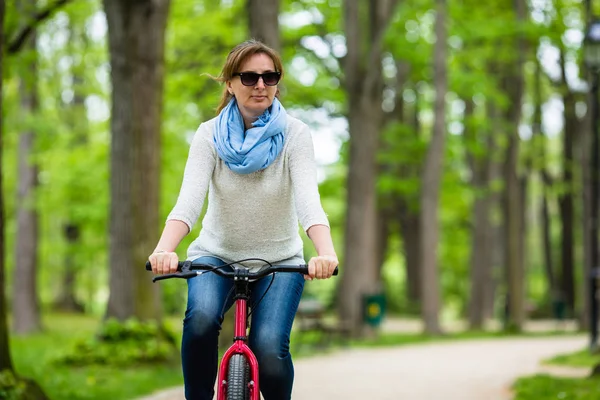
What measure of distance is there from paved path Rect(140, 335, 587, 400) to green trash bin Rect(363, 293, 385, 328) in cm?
125

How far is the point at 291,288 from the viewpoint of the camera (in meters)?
4.09

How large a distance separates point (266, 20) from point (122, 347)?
17.3ft

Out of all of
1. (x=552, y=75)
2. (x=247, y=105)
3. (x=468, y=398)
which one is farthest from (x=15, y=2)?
(x=552, y=75)

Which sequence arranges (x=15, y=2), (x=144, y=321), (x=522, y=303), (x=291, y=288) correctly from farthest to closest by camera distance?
(x=522, y=303)
(x=144, y=321)
(x=15, y=2)
(x=291, y=288)

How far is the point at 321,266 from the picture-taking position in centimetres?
383

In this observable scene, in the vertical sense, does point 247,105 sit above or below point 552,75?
below

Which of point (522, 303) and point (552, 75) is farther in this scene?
point (552, 75)

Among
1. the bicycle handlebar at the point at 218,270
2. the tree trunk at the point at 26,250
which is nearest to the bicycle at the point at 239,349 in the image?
the bicycle handlebar at the point at 218,270

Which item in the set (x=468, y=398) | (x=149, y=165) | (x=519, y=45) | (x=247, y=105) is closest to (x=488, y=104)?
(x=519, y=45)

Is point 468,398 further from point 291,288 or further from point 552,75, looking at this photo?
point 552,75

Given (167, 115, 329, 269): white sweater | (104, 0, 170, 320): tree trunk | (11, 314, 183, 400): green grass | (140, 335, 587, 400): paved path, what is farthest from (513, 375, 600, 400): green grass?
(167, 115, 329, 269): white sweater

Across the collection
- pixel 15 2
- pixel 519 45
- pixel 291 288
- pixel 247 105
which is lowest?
pixel 291 288

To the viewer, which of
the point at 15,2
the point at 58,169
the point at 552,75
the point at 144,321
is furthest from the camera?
the point at 552,75

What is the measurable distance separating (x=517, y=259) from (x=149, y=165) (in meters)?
14.8
